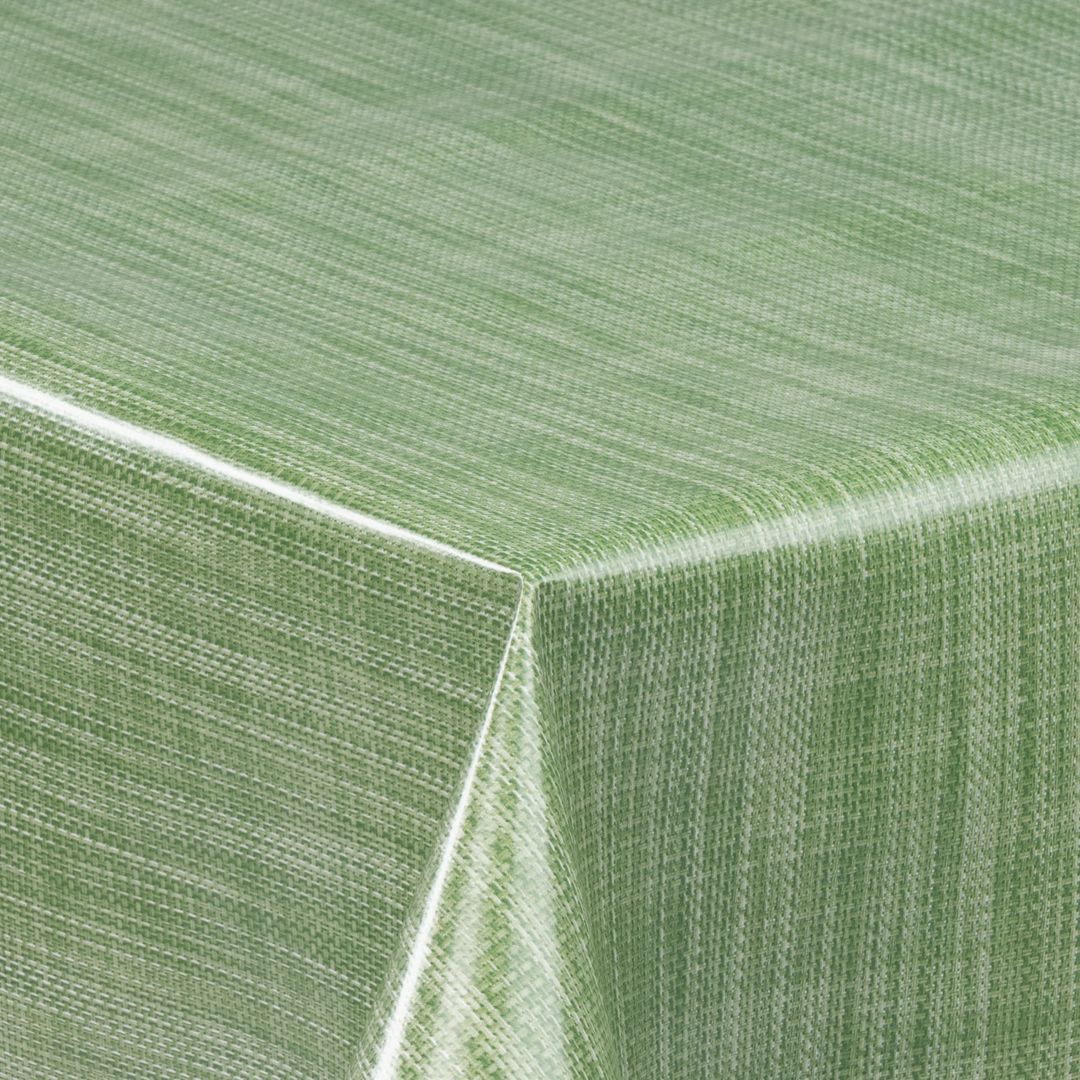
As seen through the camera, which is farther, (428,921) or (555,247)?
(555,247)

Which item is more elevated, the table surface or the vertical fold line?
the table surface

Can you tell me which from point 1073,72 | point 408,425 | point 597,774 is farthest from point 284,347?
point 1073,72

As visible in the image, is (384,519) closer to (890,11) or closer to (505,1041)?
(505,1041)

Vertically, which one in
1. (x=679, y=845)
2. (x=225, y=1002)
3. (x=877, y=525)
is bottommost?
(x=225, y=1002)

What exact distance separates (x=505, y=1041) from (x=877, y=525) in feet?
0.73

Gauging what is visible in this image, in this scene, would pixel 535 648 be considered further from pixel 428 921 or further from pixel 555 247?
pixel 555 247

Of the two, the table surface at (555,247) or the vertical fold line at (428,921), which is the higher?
the table surface at (555,247)

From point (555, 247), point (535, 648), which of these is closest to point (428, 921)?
point (535, 648)

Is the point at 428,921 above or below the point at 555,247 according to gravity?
below

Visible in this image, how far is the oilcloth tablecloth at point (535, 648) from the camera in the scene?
2.13 feet

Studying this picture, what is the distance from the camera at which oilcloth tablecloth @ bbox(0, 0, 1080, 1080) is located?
2.13ft

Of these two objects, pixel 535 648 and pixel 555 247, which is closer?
pixel 535 648

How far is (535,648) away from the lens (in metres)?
0.63

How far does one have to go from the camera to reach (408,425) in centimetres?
74
